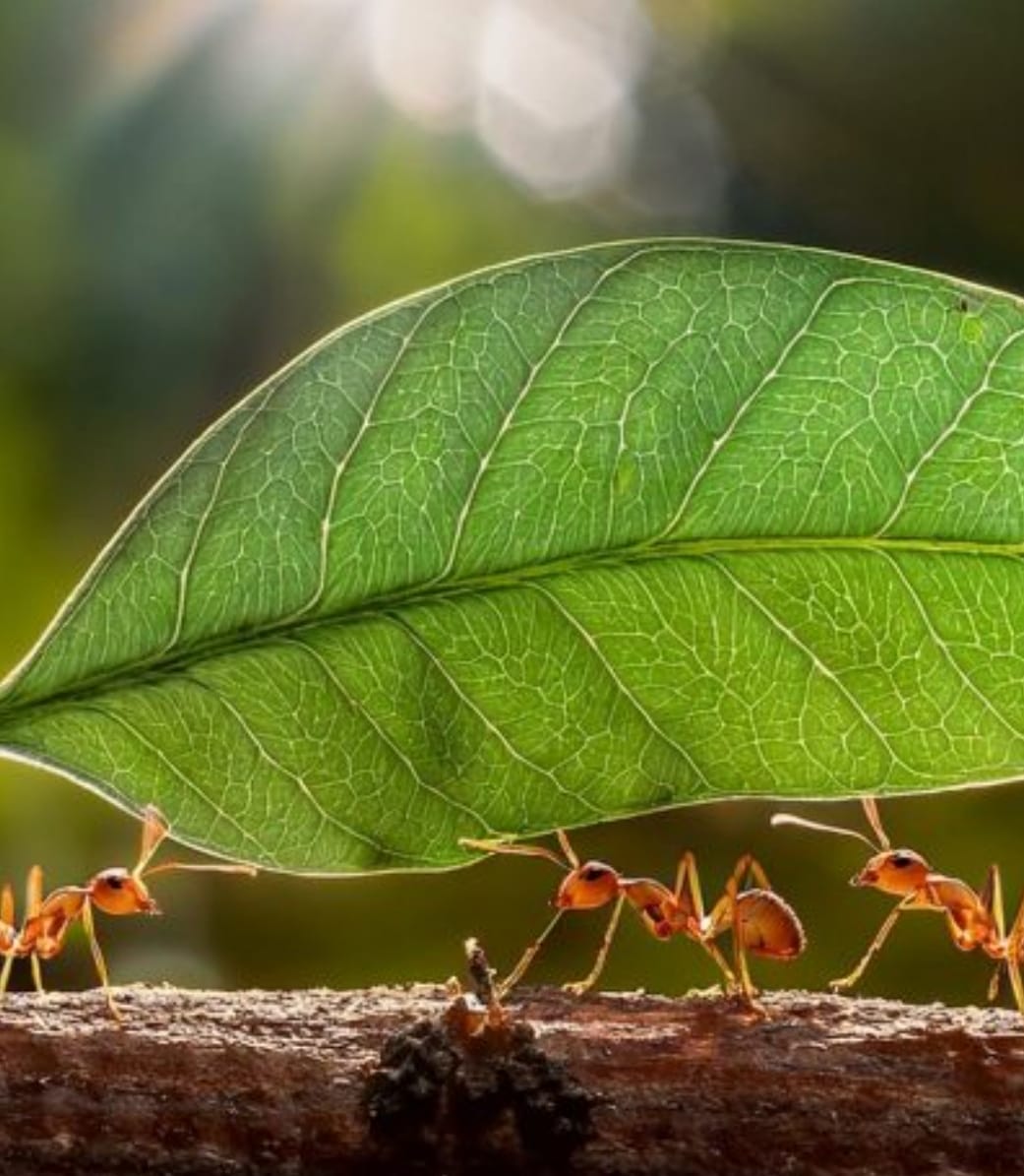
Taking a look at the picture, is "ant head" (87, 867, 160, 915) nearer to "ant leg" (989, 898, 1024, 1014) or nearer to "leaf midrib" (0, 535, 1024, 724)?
"leaf midrib" (0, 535, 1024, 724)

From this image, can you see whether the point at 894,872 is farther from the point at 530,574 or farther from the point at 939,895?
the point at 530,574

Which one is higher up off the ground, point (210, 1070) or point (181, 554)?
point (181, 554)

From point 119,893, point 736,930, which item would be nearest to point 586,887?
point 736,930

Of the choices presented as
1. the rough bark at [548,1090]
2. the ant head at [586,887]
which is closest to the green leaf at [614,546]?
the rough bark at [548,1090]

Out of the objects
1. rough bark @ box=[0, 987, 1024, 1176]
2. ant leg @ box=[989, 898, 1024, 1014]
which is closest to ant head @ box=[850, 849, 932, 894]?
ant leg @ box=[989, 898, 1024, 1014]

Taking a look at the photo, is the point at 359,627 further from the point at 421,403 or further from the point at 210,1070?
the point at 210,1070

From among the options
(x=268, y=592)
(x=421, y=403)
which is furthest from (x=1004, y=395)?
(x=268, y=592)

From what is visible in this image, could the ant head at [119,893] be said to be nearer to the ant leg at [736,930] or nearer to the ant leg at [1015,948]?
the ant leg at [736,930]
